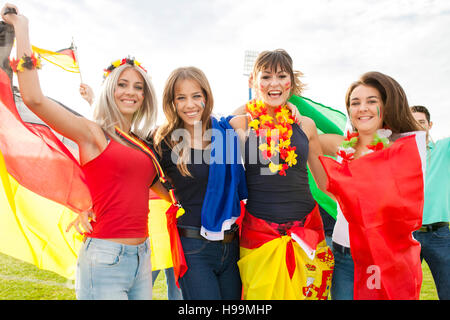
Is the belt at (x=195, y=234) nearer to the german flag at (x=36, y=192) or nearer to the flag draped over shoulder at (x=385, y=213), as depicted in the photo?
the german flag at (x=36, y=192)

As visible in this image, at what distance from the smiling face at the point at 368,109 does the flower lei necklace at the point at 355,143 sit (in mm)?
66

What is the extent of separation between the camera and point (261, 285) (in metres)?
2.11

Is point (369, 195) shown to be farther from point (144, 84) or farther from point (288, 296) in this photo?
point (144, 84)

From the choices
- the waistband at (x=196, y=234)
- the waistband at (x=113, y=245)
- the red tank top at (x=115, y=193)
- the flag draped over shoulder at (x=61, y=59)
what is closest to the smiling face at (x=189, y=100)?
the red tank top at (x=115, y=193)

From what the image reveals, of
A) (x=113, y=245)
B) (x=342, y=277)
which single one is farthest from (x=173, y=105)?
(x=342, y=277)

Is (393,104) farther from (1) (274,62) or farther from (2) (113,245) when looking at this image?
(2) (113,245)

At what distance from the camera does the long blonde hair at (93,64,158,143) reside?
2.17 metres

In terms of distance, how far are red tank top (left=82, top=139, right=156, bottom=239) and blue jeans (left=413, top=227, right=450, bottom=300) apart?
2.46m

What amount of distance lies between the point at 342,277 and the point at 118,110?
1764 mm

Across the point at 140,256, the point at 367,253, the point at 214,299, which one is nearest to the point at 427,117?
the point at 367,253

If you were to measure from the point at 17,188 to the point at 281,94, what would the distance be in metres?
1.97

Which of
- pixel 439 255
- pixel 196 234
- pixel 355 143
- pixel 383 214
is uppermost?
pixel 355 143

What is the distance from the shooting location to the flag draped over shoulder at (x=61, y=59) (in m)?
4.36

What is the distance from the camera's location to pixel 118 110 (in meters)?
2.21
